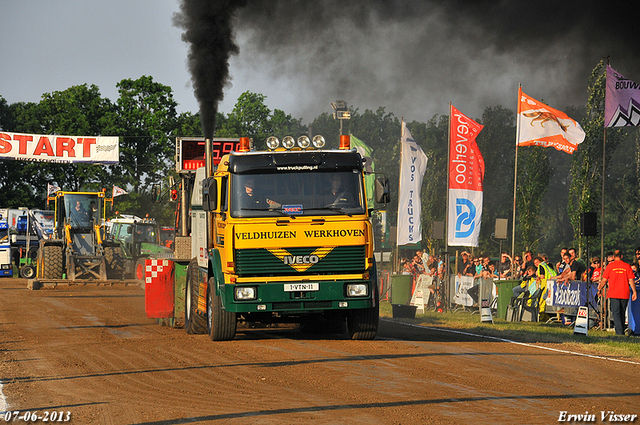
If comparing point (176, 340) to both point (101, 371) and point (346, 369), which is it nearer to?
point (101, 371)

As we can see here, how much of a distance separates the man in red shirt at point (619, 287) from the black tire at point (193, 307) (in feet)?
27.3

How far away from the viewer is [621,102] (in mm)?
18734

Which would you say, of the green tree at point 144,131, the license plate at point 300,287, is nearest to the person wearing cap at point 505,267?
the license plate at point 300,287

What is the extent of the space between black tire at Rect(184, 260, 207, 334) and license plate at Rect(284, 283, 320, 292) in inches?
111

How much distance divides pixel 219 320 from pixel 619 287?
846 centimetres

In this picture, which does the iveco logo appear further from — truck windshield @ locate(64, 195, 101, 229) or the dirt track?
truck windshield @ locate(64, 195, 101, 229)

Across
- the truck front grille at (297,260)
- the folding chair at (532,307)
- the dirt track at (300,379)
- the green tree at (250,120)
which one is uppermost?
the green tree at (250,120)

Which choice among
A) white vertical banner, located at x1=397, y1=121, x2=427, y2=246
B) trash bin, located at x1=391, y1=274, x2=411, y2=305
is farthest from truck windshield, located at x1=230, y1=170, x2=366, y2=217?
white vertical banner, located at x1=397, y1=121, x2=427, y2=246

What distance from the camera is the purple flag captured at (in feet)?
61.3

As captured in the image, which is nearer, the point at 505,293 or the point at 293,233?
the point at 293,233

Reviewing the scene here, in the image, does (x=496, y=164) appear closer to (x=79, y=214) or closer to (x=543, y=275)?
(x=79, y=214)

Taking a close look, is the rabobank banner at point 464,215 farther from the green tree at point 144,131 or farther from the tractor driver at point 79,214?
the green tree at point 144,131

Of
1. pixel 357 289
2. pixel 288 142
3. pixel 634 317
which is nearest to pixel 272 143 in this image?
pixel 288 142

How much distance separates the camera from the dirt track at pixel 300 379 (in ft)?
25.7
